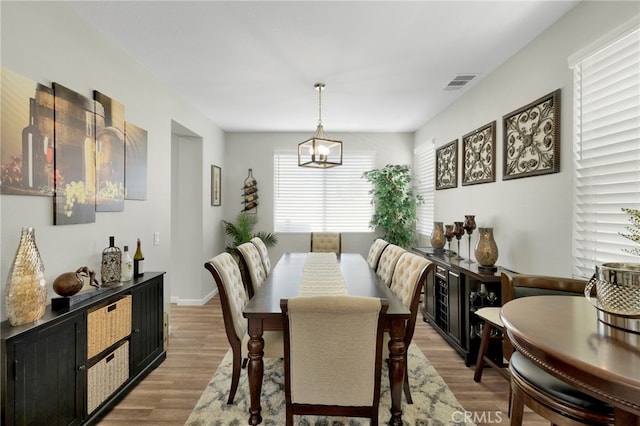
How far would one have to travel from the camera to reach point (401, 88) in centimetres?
356

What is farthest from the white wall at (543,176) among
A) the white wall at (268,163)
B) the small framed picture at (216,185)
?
the small framed picture at (216,185)

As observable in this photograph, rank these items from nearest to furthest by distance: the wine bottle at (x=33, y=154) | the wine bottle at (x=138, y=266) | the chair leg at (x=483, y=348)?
the wine bottle at (x=33, y=154) < the chair leg at (x=483, y=348) < the wine bottle at (x=138, y=266)

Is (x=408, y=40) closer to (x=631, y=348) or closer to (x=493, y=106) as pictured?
(x=493, y=106)

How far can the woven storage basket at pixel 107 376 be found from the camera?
1993 millimetres

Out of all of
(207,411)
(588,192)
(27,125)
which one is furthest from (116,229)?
(588,192)

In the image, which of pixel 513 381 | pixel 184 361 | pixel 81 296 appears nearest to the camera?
pixel 513 381

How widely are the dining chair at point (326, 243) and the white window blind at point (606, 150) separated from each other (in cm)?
293

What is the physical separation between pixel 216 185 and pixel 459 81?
3.77m

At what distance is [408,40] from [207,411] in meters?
3.20

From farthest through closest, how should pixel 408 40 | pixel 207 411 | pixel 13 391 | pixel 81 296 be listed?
1. pixel 408 40
2. pixel 207 411
3. pixel 81 296
4. pixel 13 391

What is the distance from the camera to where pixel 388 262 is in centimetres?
301

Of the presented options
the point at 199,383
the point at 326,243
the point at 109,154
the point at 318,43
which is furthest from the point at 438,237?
the point at 109,154

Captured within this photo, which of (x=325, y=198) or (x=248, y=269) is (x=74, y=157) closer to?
(x=248, y=269)

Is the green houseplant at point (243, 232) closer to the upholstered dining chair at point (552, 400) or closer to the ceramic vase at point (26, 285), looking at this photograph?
the ceramic vase at point (26, 285)
